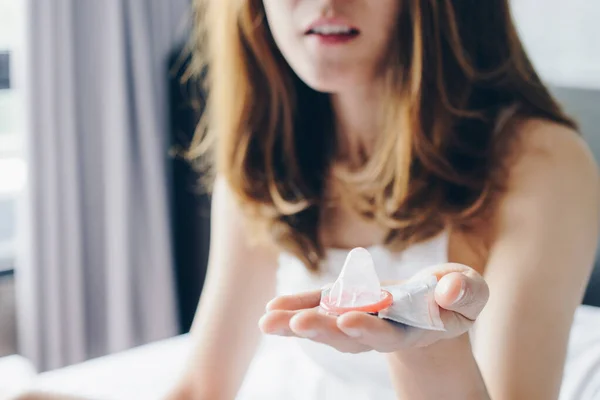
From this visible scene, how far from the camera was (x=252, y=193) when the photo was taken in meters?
1.23

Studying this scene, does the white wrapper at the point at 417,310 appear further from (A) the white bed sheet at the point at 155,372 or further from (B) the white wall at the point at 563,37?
(B) the white wall at the point at 563,37

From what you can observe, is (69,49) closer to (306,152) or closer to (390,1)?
(306,152)

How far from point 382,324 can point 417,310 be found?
41 mm

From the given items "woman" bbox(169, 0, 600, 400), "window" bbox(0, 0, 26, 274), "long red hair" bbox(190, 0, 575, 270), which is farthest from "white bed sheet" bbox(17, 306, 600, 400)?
"window" bbox(0, 0, 26, 274)

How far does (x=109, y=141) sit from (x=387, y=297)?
1712 millimetres

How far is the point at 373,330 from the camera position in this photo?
0.54m

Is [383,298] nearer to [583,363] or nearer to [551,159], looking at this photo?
[551,159]

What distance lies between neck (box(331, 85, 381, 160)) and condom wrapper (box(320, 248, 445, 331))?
Result: 0.49m

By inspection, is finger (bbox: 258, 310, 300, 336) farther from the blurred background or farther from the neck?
the blurred background

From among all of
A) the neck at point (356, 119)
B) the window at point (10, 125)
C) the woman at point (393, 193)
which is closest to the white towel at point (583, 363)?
the woman at point (393, 193)

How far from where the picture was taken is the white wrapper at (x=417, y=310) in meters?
0.57

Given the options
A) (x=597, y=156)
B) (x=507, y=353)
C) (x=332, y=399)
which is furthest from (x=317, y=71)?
(x=597, y=156)

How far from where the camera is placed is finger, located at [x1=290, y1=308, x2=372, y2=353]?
54 cm

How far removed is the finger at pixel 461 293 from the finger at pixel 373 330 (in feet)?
0.14
